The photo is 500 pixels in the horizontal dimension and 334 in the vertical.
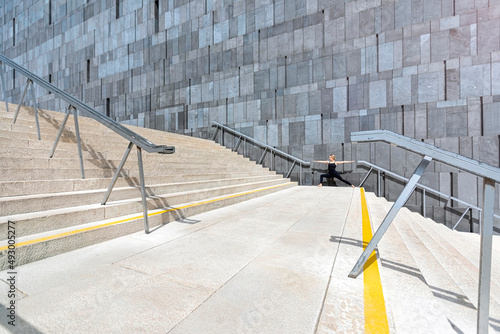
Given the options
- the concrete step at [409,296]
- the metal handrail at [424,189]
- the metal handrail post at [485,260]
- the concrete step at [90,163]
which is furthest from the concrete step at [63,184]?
the metal handrail at [424,189]

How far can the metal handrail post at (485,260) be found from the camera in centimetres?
142

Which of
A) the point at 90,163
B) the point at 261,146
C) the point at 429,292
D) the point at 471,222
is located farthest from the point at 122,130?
the point at 471,222

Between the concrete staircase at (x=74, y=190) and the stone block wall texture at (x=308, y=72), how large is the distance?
20.1 ft

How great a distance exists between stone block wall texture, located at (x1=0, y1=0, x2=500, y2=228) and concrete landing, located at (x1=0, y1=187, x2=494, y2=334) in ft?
25.8

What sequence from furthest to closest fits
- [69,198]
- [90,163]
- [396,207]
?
[90,163] < [69,198] < [396,207]

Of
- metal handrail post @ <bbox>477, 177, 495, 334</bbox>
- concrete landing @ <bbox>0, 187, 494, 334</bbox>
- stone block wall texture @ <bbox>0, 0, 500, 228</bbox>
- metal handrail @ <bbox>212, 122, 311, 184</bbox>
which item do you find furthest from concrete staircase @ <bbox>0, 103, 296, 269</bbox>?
stone block wall texture @ <bbox>0, 0, 500, 228</bbox>

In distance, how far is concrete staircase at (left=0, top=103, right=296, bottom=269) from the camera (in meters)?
2.68

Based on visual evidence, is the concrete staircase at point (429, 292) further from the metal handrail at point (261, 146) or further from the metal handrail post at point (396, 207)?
the metal handrail at point (261, 146)

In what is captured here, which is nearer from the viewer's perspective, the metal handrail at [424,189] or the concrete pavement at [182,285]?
the concrete pavement at [182,285]

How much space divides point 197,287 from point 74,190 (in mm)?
3136

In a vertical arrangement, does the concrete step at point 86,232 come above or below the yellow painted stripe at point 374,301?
above

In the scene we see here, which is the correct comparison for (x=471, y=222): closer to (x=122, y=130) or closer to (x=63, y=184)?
(x=122, y=130)

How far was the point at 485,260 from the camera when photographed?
147 centimetres

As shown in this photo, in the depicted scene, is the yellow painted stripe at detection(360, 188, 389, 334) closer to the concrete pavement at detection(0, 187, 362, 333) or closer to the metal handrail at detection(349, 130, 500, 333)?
the concrete pavement at detection(0, 187, 362, 333)
